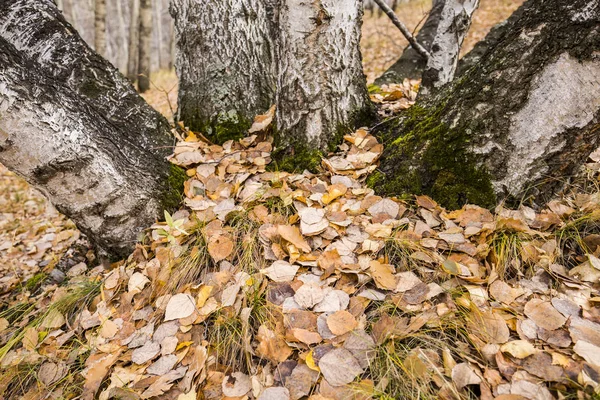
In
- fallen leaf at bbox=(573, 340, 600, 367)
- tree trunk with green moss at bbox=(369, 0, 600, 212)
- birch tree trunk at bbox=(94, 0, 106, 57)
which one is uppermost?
birch tree trunk at bbox=(94, 0, 106, 57)

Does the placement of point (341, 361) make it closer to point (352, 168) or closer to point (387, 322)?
point (387, 322)

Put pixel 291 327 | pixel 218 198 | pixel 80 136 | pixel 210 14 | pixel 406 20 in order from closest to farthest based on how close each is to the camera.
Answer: pixel 291 327
pixel 80 136
pixel 218 198
pixel 210 14
pixel 406 20

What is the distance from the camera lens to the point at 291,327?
A: 139 cm

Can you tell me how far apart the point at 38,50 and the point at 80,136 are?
72cm

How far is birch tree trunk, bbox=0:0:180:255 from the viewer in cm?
158

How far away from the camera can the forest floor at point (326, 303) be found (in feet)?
3.99

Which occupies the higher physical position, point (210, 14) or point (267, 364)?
point (210, 14)

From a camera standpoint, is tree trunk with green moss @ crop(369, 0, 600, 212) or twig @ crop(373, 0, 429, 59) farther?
twig @ crop(373, 0, 429, 59)

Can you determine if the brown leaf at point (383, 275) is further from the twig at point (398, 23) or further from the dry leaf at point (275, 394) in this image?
the twig at point (398, 23)

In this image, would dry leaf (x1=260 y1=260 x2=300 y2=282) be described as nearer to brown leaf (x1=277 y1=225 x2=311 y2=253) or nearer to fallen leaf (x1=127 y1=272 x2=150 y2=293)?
brown leaf (x1=277 y1=225 x2=311 y2=253)

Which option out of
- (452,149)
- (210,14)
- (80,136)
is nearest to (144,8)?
(210,14)

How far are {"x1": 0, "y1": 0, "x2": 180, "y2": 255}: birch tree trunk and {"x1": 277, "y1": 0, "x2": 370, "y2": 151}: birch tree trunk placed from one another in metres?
0.78

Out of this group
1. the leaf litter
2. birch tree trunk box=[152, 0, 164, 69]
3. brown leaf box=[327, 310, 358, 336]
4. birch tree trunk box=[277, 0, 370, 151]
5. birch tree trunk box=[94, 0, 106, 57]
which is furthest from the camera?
birch tree trunk box=[152, 0, 164, 69]

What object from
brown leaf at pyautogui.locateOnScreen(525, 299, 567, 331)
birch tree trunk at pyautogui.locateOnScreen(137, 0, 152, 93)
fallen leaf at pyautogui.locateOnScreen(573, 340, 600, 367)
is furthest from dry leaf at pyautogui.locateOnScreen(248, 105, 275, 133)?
birch tree trunk at pyautogui.locateOnScreen(137, 0, 152, 93)
